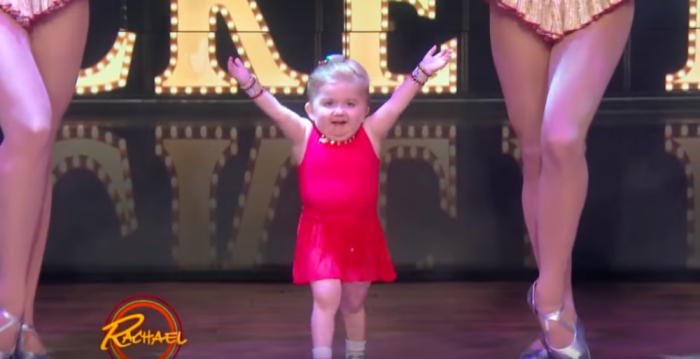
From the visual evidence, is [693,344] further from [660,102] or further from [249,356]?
[660,102]

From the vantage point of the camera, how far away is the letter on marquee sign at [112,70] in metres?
4.96

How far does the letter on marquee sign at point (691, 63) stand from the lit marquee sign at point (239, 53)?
104cm

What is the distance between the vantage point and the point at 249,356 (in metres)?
3.15

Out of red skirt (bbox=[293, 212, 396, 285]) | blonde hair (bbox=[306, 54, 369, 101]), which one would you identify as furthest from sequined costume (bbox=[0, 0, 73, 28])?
red skirt (bbox=[293, 212, 396, 285])

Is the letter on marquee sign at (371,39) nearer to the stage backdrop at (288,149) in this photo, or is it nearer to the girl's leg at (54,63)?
the stage backdrop at (288,149)

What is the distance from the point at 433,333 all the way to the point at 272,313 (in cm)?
63

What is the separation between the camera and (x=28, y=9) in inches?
108

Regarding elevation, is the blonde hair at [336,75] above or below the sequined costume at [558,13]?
below

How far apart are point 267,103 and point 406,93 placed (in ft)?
1.22

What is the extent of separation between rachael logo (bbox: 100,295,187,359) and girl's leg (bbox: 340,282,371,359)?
1.49 feet

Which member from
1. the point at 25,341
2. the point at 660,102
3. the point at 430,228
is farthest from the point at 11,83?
the point at 660,102

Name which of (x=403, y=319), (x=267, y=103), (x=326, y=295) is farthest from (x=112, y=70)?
(x=326, y=295)

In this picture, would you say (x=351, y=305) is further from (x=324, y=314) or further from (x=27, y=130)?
(x=27, y=130)

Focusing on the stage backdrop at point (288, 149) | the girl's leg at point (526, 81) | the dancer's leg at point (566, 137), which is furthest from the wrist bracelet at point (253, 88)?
the stage backdrop at point (288, 149)
